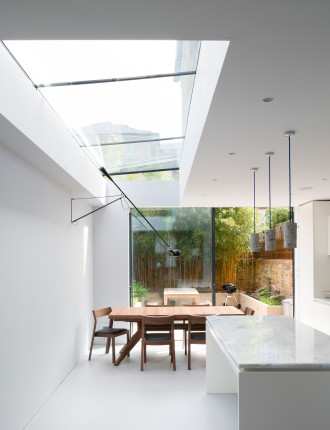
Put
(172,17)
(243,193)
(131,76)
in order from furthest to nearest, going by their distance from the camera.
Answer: (243,193) < (131,76) < (172,17)

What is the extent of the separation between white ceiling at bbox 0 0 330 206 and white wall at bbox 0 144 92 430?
1.83 meters

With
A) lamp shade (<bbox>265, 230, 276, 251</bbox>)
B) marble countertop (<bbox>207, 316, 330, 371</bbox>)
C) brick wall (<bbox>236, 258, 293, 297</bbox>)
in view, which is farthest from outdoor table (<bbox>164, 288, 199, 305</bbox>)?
lamp shade (<bbox>265, 230, 276, 251</bbox>)

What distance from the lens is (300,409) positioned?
8.36 ft

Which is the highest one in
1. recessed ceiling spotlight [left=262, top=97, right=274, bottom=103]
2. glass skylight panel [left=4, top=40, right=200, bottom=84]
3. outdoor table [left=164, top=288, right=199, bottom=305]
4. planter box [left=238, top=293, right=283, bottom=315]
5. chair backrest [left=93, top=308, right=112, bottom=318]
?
glass skylight panel [left=4, top=40, right=200, bottom=84]

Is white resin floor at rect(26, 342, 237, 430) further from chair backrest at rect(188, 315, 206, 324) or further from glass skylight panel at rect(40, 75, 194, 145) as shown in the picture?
glass skylight panel at rect(40, 75, 194, 145)

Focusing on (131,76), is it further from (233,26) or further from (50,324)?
(50,324)

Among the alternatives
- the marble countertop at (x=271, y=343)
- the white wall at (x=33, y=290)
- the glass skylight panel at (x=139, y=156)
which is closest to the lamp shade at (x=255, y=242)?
the marble countertop at (x=271, y=343)

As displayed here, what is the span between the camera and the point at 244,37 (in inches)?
68.8

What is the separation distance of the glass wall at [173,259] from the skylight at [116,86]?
2576mm

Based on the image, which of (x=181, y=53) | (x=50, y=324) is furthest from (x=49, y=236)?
(x=181, y=53)

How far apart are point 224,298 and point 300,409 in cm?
588

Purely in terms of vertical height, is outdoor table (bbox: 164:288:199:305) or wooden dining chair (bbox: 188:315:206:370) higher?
outdoor table (bbox: 164:288:199:305)

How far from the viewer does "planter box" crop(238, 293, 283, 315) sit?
8789 mm

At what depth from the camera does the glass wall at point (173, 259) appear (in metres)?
8.01
